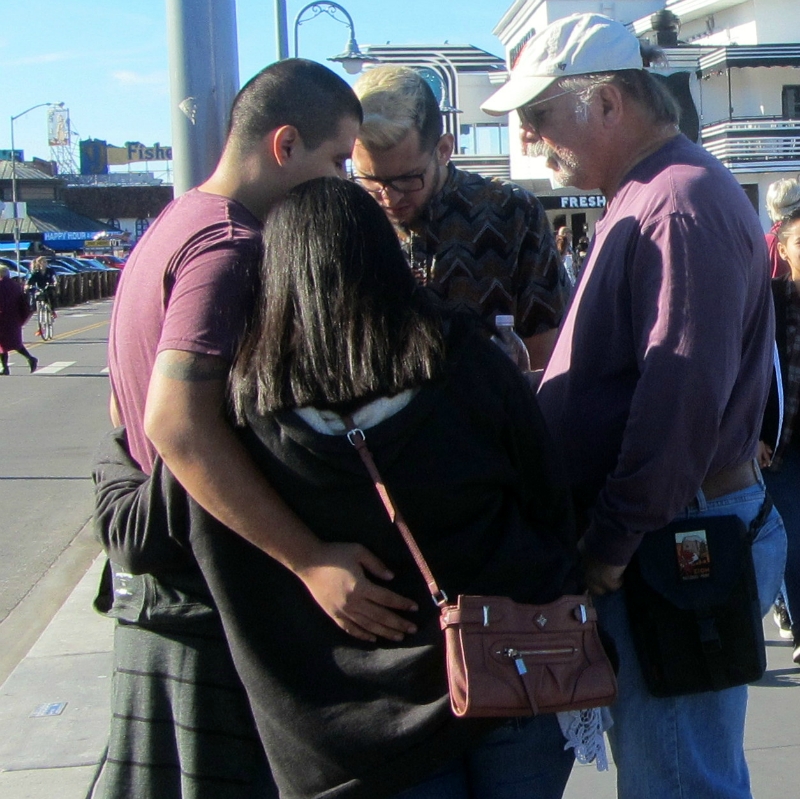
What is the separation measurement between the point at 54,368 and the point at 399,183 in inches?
667

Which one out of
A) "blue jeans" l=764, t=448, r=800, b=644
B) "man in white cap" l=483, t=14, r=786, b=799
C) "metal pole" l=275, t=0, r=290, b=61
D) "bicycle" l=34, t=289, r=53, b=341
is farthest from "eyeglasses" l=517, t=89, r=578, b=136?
"bicycle" l=34, t=289, r=53, b=341

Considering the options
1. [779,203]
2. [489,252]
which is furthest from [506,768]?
[779,203]

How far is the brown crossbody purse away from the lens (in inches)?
65.6

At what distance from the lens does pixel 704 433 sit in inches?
74.8

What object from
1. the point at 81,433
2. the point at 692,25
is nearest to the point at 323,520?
the point at 81,433

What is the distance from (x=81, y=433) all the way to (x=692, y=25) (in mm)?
31932

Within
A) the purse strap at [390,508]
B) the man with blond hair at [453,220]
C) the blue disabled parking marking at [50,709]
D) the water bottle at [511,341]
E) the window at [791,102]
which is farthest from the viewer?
the window at [791,102]

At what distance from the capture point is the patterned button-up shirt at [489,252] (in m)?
2.76

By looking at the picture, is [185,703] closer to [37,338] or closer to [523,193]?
[523,193]

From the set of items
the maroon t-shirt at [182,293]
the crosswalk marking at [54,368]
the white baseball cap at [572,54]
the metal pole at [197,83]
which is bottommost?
the crosswalk marking at [54,368]

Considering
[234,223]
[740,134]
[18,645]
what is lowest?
[18,645]

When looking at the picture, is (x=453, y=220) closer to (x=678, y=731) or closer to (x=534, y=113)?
(x=534, y=113)

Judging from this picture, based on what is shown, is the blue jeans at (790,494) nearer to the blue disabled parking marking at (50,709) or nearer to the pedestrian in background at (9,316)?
the blue disabled parking marking at (50,709)

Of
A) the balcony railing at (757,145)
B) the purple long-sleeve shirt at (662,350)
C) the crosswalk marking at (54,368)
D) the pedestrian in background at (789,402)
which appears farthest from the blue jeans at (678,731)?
the balcony railing at (757,145)
